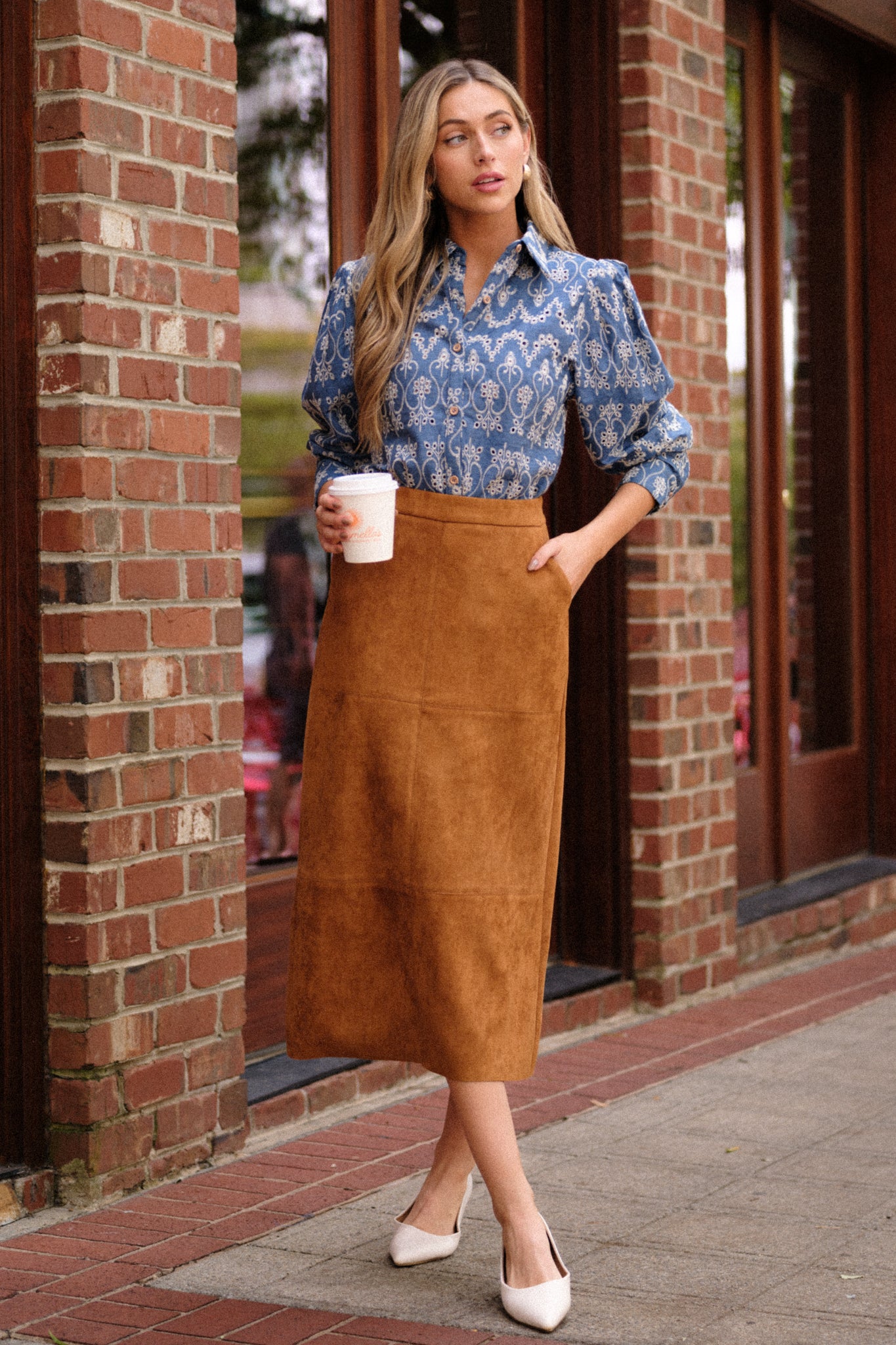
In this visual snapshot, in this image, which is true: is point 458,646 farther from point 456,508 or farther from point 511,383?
point 511,383

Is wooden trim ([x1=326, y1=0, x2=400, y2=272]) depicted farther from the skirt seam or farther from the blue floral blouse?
the skirt seam

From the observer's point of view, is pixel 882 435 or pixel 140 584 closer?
pixel 140 584

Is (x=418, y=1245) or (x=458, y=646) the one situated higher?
(x=458, y=646)

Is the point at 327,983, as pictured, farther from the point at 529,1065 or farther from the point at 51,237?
the point at 51,237

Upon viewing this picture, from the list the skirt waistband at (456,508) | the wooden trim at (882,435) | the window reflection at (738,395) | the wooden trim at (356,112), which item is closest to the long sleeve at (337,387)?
the skirt waistband at (456,508)

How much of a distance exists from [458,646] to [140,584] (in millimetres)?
933

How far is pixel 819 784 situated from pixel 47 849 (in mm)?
4136

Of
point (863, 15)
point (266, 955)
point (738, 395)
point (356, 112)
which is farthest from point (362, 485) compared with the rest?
point (863, 15)

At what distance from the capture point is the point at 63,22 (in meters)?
3.57

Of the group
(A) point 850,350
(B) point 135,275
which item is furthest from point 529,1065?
(A) point 850,350

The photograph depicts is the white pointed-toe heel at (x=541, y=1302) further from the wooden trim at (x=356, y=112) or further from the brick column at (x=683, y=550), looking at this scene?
the wooden trim at (x=356, y=112)

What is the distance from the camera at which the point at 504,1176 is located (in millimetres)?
3078

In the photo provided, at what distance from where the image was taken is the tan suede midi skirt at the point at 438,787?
3.05m

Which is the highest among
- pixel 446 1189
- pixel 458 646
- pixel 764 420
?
pixel 764 420
